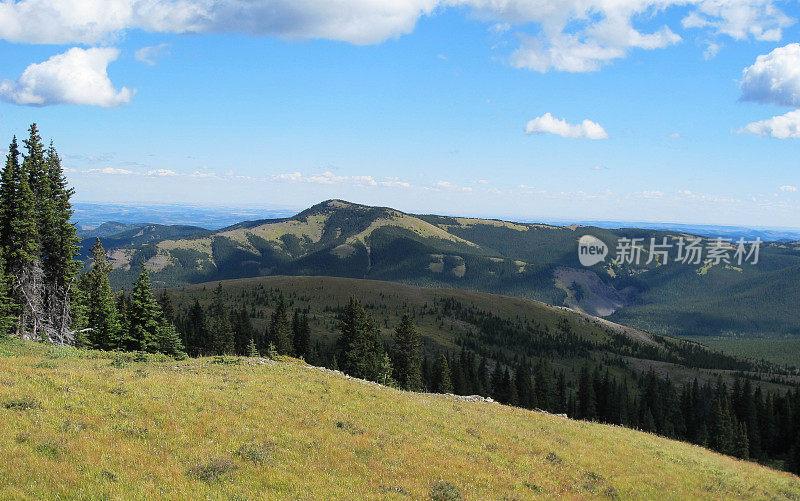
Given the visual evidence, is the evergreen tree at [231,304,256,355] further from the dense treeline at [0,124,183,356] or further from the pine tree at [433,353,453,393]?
the dense treeline at [0,124,183,356]

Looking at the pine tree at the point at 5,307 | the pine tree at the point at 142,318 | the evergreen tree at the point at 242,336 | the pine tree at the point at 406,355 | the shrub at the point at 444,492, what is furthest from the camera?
the evergreen tree at the point at 242,336

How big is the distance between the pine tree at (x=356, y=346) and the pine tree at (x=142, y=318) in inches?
1435

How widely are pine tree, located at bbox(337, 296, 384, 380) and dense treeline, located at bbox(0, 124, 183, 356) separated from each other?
108 ft

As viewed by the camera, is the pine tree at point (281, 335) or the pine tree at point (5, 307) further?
the pine tree at point (281, 335)

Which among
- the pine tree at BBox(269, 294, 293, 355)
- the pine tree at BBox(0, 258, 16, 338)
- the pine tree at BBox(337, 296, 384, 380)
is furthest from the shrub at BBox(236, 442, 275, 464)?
the pine tree at BBox(269, 294, 293, 355)

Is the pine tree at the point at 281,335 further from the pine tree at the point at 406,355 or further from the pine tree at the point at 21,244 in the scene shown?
the pine tree at the point at 21,244

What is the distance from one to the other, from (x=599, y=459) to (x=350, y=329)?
60.0m

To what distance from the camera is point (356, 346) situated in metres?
79.2

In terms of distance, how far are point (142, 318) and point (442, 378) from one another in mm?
63294

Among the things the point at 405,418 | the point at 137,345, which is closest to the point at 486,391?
the point at 137,345

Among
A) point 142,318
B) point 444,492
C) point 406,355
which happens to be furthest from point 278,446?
point 406,355

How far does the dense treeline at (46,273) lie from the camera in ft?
153

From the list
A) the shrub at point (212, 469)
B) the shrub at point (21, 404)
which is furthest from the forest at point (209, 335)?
the shrub at point (212, 469)

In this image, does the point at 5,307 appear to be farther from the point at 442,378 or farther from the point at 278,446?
the point at 442,378
